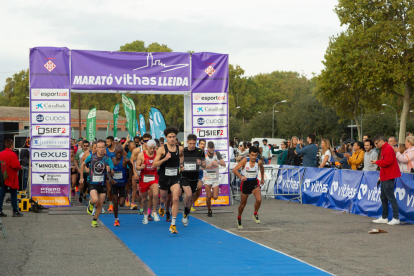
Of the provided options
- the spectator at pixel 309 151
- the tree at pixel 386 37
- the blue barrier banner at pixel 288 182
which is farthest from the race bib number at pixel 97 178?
the tree at pixel 386 37

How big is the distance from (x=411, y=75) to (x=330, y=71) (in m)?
6.18

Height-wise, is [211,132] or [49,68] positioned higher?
[49,68]

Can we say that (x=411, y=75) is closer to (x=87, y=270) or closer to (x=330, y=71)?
(x=330, y=71)

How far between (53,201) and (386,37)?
28083 mm

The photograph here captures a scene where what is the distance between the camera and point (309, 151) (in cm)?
1675

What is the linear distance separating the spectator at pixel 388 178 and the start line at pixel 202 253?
3848mm

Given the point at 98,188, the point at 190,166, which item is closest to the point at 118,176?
the point at 98,188

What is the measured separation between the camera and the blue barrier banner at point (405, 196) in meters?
11.7

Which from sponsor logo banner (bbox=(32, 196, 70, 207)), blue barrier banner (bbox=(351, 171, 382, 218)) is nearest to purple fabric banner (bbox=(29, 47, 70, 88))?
sponsor logo banner (bbox=(32, 196, 70, 207))

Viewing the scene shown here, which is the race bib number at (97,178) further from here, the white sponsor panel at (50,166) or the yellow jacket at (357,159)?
the yellow jacket at (357,159)

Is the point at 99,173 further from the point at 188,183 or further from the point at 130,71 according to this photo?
the point at 130,71

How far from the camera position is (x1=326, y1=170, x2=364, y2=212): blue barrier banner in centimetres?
1388

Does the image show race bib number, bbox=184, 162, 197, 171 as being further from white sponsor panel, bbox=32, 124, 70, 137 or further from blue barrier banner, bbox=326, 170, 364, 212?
white sponsor panel, bbox=32, 124, 70, 137

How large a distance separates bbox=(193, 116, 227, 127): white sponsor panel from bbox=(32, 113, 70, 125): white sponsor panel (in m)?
3.76
